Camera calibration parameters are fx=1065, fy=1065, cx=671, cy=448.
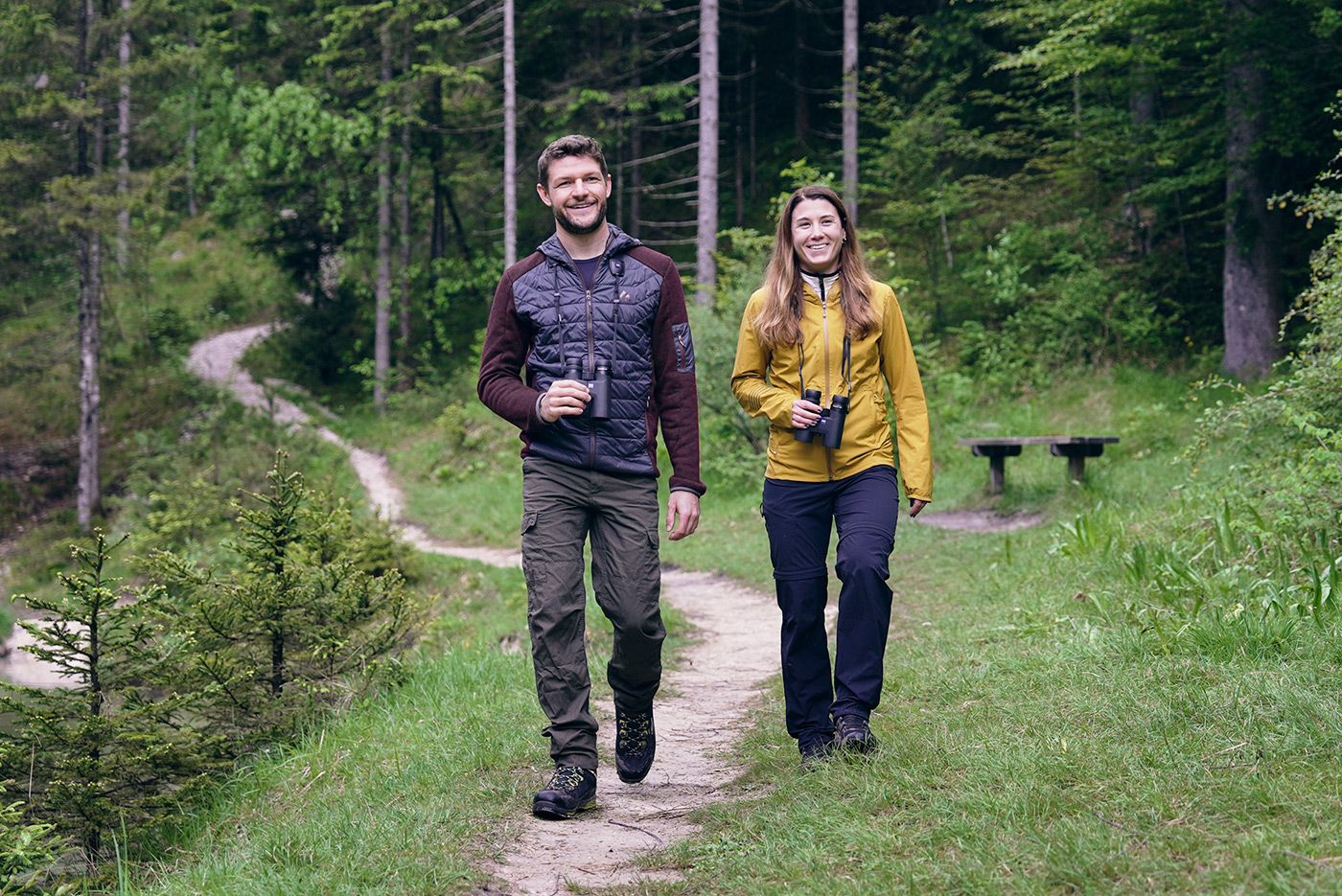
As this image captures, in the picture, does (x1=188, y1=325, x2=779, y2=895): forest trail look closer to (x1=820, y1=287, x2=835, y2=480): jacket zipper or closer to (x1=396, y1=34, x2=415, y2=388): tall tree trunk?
(x1=820, y1=287, x2=835, y2=480): jacket zipper

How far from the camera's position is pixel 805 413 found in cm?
384

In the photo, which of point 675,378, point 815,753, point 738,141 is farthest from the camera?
point 738,141

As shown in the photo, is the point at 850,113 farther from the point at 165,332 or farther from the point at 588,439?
the point at 165,332

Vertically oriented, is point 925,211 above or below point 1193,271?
above

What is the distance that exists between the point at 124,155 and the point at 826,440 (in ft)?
70.7

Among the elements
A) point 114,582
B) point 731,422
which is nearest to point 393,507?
point 731,422

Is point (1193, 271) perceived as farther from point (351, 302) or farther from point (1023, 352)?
point (351, 302)

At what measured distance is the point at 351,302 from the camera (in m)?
28.7

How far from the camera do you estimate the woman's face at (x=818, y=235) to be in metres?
4.09

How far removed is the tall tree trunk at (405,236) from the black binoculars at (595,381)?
2106 centimetres

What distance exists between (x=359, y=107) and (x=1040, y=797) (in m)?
25.0

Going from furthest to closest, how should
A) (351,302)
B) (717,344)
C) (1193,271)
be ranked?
1. (351,302)
2. (1193,271)
3. (717,344)

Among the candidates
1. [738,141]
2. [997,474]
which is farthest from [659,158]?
[997,474]

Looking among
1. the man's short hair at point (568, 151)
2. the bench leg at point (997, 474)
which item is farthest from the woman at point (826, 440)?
the bench leg at point (997, 474)
